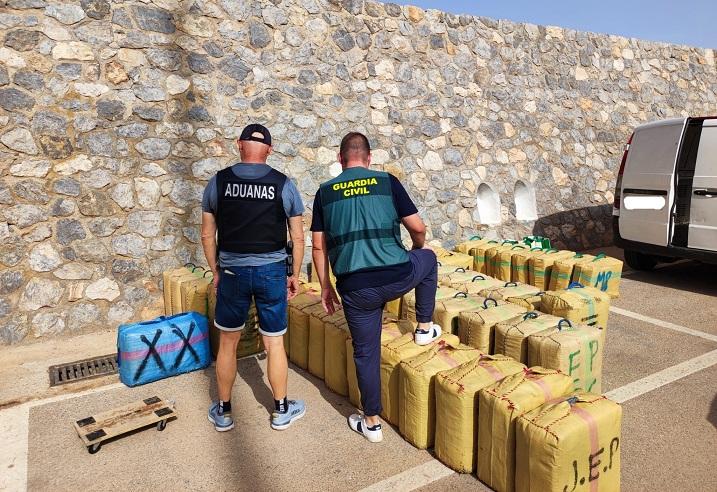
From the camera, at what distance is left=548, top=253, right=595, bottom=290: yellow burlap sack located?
18.4ft

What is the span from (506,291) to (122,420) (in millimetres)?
3168

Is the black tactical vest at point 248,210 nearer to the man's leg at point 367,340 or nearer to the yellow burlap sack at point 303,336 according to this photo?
the man's leg at point 367,340

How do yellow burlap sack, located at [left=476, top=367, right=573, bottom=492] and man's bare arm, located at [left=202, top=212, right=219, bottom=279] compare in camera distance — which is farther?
man's bare arm, located at [left=202, top=212, right=219, bottom=279]

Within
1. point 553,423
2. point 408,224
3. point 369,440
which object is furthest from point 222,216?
point 553,423

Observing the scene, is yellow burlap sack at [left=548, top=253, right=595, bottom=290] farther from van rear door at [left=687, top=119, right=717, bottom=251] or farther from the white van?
van rear door at [left=687, top=119, right=717, bottom=251]

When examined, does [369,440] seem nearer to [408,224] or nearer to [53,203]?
[408,224]

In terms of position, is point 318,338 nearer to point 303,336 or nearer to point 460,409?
point 303,336

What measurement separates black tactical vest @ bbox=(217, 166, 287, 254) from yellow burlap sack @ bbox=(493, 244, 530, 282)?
3.72m

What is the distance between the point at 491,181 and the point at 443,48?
201cm

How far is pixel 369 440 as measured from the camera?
10.4ft

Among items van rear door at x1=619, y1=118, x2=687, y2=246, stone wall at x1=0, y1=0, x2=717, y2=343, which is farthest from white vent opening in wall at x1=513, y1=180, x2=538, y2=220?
van rear door at x1=619, y1=118, x2=687, y2=246

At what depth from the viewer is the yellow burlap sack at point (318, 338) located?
3.95 metres

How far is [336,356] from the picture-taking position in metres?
3.75

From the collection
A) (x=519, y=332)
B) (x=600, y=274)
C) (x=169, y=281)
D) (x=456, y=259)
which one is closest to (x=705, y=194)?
(x=600, y=274)
